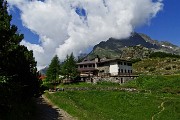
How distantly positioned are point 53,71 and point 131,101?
1949 inches

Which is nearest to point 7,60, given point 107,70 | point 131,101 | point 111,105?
point 111,105

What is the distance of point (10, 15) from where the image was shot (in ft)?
139

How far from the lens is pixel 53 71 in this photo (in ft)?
387

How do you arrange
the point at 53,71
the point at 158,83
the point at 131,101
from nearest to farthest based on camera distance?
the point at 131,101 < the point at 158,83 < the point at 53,71

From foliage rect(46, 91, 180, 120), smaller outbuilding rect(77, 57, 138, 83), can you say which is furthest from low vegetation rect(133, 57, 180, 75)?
foliage rect(46, 91, 180, 120)

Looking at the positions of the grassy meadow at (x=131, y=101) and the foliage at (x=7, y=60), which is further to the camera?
the grassy meadow at (x=131, y=101)

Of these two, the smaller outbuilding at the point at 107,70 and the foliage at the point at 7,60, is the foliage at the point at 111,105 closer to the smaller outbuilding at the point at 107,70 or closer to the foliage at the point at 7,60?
the foliage at the point at 7,60

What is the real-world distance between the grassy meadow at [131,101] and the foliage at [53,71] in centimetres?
3053

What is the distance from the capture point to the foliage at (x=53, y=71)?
117 metres

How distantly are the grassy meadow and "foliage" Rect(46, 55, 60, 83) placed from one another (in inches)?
1202

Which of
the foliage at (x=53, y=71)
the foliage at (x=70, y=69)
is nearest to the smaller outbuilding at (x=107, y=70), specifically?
the foliage at (x=70, y=69)

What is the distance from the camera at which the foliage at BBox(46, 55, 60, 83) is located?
4604 inches

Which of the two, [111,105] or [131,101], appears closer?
[111,105]

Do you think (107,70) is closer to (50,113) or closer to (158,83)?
(158,83)
